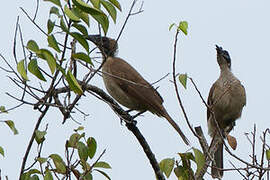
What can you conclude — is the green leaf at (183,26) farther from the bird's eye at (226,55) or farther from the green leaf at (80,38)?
the bird's eye at (226,55)

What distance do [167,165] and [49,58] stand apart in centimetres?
145

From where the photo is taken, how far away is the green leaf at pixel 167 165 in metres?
3.63

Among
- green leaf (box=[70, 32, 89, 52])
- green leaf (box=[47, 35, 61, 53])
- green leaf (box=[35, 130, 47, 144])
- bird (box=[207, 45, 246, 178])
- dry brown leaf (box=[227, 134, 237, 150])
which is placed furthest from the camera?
bird (box=[207, 45, 246, 178])

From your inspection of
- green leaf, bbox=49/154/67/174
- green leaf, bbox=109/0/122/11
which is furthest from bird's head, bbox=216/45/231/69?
green leaf, bbox=109/0/122/11

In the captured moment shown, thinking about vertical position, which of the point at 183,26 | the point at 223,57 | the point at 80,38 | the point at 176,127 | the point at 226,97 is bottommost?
the point at 80,38

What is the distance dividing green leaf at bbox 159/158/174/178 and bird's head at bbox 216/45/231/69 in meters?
4.61

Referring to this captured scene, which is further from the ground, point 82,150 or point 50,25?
point 50,25

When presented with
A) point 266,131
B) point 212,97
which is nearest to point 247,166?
point 266,131

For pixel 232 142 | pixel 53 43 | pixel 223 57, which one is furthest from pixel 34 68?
pixel 223 57

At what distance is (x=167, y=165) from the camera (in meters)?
3.64

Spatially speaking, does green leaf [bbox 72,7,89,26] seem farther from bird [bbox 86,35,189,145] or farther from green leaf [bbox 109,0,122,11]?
bird [bbox 86,35,189,145]

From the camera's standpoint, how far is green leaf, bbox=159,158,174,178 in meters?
3.63

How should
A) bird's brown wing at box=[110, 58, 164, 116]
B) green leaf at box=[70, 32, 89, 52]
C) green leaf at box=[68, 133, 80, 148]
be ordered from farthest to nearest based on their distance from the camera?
bird's brown wing at box=[110, 58, 164, 116] < green leaf at box=[68, 133, 80, 148] < green leaf at box=[70, 32, 89, 52]

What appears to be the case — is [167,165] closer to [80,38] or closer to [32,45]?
[80,38]
